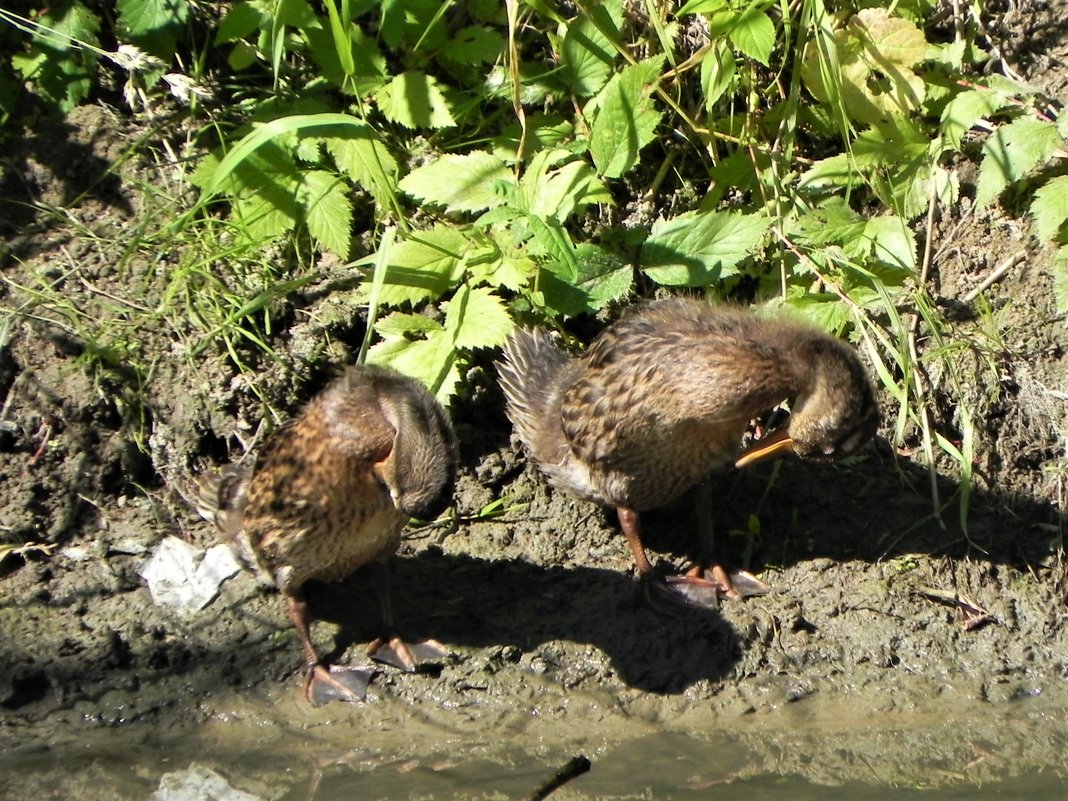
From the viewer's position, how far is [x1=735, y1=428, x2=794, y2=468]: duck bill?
5715 mm

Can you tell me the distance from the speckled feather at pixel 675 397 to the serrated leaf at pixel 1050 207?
1125mm

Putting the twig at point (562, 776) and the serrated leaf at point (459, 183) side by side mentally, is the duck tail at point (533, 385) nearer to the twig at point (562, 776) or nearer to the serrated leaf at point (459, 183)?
the serrated leaf at point (459, 183)

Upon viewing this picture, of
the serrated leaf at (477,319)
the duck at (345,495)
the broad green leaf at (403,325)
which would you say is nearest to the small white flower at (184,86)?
the broad green leaf at (403,325)

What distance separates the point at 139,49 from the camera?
6.86 metres

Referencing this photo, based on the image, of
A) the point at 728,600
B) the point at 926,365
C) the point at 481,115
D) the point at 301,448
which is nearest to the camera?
the point at 301,448

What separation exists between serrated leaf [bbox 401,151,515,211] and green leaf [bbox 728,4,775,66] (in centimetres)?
116

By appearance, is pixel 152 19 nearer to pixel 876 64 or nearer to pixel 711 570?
pixel 876 64

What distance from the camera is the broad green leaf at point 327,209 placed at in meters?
6.28

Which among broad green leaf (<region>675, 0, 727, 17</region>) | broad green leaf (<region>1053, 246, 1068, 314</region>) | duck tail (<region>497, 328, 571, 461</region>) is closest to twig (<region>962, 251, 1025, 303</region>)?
broad green leaf (<region>1053, 246, 1068, 314</region>)

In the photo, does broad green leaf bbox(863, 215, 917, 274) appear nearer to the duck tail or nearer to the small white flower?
the duck tail

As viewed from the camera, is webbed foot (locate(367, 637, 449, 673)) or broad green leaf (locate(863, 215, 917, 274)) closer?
webbed foot (locate(367, 637, 449, 673))

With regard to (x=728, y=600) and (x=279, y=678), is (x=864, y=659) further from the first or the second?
(x=279, y=678)

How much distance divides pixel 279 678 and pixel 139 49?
313 cm

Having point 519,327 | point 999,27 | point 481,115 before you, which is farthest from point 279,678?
point 999,27
